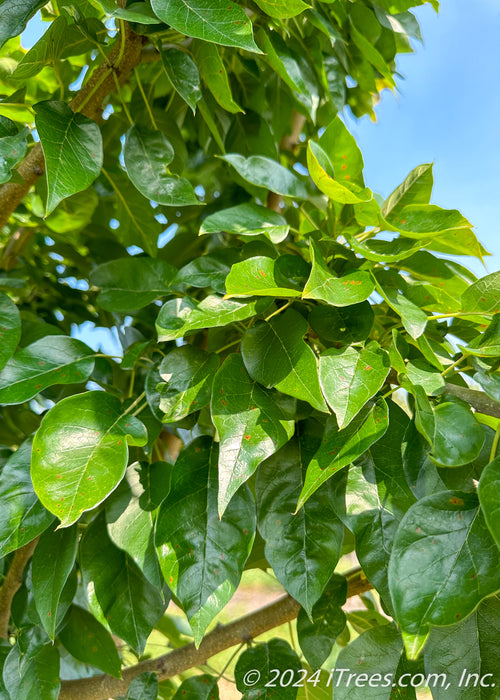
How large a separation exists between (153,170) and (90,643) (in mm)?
432

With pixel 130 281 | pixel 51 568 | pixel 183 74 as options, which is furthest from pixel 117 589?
pixel 183 74

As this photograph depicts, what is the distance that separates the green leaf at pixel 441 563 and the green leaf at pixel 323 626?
7.4 inches

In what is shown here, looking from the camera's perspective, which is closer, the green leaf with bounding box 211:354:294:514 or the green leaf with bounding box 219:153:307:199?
the green leaf with bounding box 211:354:294:514

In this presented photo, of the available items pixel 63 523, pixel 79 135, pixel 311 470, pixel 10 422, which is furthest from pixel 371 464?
pixel 10 422

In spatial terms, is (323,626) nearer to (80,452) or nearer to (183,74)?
(80,452)

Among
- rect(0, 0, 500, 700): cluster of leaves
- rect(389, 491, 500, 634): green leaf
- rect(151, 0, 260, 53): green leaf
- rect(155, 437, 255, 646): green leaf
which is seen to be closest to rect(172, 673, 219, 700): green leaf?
rect(0, 0, 500, 700): cluster of leaves

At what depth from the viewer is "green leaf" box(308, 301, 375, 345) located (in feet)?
1.46

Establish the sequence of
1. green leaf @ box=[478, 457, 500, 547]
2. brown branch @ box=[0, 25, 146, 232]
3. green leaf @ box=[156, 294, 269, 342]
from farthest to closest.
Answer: brown branch @ box=[0, 25, 146, 232] < green leaf @ box=[156, 294, 269, 342] < green leaf @ box=[478, 457, 500, 547]

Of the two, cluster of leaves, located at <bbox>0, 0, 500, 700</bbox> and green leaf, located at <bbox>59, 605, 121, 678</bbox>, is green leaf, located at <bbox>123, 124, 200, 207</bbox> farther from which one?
green leaf, located at <bbox>59, 605, 121, 678</bbox>

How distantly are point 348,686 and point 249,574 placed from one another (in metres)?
0.63

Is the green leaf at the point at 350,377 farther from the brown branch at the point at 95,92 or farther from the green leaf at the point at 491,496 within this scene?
the brown branch at the point at 95,92

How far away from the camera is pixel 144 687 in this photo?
58cm

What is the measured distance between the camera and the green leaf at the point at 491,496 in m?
0.32

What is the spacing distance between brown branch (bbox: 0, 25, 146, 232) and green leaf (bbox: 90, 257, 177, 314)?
4.2 inches
